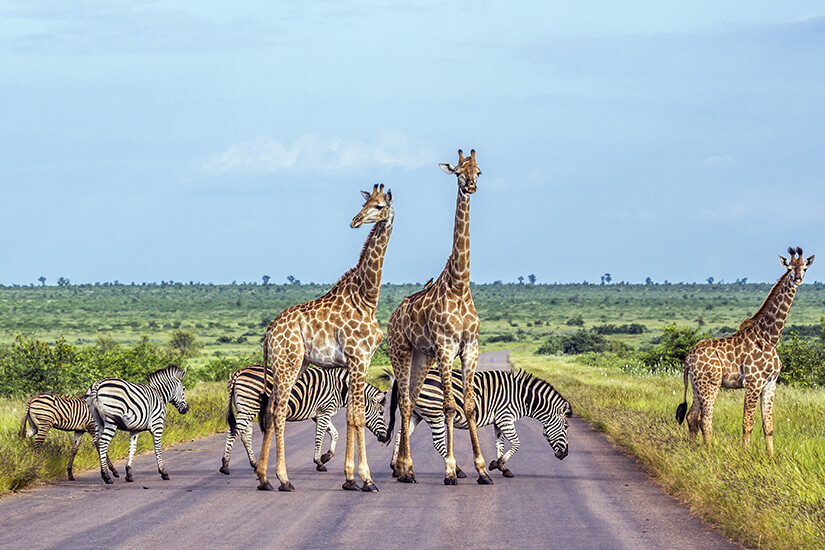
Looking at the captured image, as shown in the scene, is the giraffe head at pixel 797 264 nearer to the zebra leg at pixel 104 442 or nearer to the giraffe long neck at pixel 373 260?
the giraffe long neck at pixel 373 260

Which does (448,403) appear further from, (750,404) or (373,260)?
(750,404)

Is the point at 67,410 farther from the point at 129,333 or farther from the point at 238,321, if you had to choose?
the point at 238,321

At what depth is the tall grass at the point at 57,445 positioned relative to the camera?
42.5ft

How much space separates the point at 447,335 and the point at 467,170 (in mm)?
2301

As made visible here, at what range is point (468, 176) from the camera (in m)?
14.0

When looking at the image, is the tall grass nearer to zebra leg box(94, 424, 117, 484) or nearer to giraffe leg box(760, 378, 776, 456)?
zebra leg box(94, 424, 117, 484)

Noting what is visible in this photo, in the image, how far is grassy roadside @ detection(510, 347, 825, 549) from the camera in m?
9.45

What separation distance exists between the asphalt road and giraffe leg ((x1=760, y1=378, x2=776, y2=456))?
6.54 feet

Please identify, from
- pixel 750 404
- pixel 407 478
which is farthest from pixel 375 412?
pixel 750 404

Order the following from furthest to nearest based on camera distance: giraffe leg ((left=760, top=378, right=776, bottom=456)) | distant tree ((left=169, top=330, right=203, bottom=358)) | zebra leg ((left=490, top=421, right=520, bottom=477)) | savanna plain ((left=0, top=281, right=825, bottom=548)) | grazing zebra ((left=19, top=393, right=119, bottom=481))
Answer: distant tree ((left=169, top=330, right=203, bottom=358)), giraffe leg ((left=760, top=378, right=776, bottom=456)), zebra leg ((left=490, top=421, right=520, bottom=477)), grazing zebra ((left=19, top=393, right=119, bottom=481)), savanna plain ((left=0, top=281, right=825, bottom=548))

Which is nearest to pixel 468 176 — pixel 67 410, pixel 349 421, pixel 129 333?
pixel 349 421

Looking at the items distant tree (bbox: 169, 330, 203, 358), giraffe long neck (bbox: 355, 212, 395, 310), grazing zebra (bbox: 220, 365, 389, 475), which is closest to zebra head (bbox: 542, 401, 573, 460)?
grazing zebra (bbox: 220, 365, 389, 475)

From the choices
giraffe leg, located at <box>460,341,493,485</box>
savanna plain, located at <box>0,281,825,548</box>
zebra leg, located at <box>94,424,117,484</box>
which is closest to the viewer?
savanna plain, located at <box>0,281,825,548</box>

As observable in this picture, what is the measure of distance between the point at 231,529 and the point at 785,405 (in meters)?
15.0
